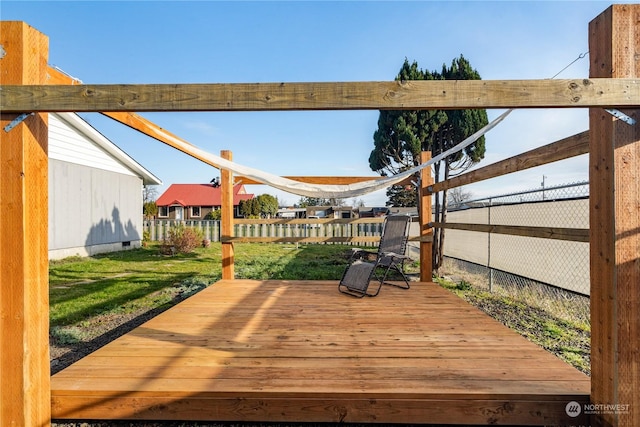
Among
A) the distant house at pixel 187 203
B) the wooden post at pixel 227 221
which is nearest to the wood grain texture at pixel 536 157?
the wooden post at pixel 227 221

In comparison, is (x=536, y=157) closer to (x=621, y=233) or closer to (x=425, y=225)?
(x=621, y=233)

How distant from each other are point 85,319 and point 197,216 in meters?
23.1

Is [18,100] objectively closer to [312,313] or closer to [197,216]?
[312,313]

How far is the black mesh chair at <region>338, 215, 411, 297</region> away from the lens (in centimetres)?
346

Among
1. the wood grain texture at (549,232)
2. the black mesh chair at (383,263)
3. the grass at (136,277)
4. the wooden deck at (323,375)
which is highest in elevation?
the wood grain texture at (549,232)

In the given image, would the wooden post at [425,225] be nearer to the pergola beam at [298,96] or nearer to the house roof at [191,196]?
the pergola beam at [298,96]

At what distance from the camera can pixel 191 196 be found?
25156 mm

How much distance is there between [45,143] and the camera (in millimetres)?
1508

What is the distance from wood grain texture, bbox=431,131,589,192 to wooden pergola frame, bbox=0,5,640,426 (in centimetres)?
52

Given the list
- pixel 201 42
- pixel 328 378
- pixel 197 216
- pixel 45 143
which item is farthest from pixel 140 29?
pixel 197 216

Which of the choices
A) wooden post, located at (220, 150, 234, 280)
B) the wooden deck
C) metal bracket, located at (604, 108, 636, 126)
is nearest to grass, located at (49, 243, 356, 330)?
wooden post, located at (220, 150, 234, 280)

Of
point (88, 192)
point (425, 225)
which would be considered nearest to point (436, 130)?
point (425, 225)

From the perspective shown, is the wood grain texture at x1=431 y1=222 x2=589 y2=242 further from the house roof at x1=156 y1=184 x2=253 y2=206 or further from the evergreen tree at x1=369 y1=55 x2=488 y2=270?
the house roof at x1=156 y1=184 x2=253 y2=206

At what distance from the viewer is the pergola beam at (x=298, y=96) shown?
52.6 inches
